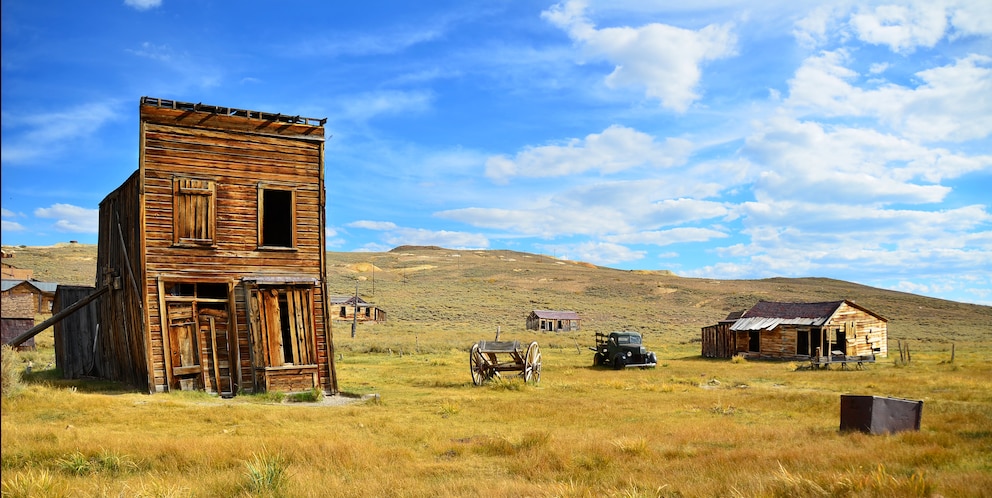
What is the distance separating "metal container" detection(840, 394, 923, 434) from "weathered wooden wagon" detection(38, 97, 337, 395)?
13055mm

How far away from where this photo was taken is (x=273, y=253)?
1930cm

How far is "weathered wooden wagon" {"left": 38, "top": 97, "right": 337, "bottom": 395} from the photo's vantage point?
58.9 feet

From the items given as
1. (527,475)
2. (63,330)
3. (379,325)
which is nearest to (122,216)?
(63,330)

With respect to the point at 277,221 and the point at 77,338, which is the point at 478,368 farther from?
the point at 77,338

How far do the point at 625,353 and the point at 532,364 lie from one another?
897cm

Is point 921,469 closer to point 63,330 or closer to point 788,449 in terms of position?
point 788,449

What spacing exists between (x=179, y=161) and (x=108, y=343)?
7.42 m

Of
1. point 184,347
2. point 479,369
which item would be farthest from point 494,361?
point 184,347

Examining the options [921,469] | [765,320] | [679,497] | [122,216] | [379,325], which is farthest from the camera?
[379,325]

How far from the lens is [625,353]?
100 ft

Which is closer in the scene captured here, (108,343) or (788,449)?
(788,449)

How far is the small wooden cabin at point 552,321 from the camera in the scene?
209 feet

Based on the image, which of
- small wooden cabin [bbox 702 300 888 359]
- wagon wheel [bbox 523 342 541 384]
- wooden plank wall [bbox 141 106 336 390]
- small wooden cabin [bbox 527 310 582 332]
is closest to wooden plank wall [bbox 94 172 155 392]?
wooden plank wall [bbox 141 106 336 390]

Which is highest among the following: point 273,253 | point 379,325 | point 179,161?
point 179,161
